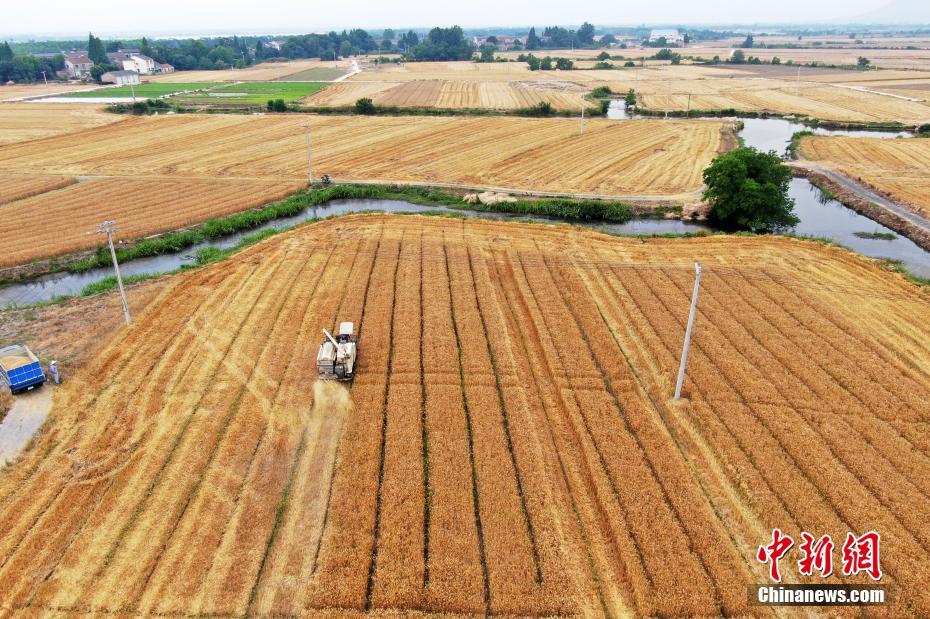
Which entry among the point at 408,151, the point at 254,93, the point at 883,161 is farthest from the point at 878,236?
the point at 254,93

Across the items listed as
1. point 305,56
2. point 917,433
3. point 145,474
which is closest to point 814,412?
point 917,433

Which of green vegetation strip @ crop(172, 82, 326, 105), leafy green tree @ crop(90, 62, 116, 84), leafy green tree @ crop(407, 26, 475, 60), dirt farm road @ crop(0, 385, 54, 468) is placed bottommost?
dirt farm road @ crop(0, 385, 54, 468)

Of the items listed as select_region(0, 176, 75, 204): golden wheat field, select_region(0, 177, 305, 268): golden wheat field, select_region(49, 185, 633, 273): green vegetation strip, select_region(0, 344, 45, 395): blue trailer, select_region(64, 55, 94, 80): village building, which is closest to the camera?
select_region(0, 344, 45, 395): blue trailer

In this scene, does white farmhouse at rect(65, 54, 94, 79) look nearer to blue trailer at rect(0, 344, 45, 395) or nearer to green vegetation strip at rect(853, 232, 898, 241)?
blue trailer at rect(0, 344, 45, 395)

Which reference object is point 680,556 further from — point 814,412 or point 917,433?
point 917,433

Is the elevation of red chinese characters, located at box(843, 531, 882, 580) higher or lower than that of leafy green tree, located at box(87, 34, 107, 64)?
lower

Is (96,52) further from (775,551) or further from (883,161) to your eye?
(775,551)

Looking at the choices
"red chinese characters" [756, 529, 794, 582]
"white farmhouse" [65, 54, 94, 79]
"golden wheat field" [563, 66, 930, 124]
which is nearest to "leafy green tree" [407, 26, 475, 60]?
"golden wheat field" [563, 66, 930, 124]
